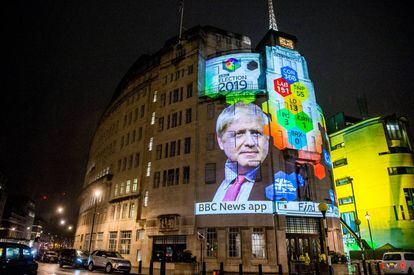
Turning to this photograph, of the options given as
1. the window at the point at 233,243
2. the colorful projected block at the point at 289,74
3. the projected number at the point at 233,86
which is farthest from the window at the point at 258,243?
the colorful projected block at the point at 289,74

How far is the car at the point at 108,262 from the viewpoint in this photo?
81.3 ft

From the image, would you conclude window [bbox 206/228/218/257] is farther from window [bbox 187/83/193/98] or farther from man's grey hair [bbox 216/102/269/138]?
window [bbox 187/83/193/98]

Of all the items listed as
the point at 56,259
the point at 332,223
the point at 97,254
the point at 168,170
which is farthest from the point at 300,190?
the point at 56,259

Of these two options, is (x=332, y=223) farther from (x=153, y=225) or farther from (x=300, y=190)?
(x=153, y=225)

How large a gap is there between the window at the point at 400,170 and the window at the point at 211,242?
110ft

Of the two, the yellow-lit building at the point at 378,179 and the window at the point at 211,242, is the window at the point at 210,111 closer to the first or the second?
the window at the point at 211,242

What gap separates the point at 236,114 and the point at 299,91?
943 cm

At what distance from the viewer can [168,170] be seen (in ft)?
Answer: 115

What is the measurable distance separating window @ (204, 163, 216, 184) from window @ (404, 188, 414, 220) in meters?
32.1


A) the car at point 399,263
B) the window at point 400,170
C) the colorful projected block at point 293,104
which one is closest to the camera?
the car at point 399,263

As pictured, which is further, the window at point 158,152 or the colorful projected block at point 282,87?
the window at point 158,152


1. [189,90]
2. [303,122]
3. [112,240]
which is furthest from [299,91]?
[112,240]

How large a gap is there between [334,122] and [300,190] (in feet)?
121

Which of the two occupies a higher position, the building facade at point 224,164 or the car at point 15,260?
the building facade at point 224,164
